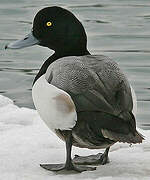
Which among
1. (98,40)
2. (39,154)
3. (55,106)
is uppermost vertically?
(55,106)

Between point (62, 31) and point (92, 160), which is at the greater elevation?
point (62, 31)

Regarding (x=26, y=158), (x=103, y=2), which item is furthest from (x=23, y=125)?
(x=103, y=2)

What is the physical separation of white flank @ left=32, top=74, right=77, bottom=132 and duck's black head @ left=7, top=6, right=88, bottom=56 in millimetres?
436

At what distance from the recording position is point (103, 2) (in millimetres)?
13031

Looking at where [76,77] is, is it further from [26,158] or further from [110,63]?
[26,158]

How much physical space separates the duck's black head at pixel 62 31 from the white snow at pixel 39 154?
2.24 ft

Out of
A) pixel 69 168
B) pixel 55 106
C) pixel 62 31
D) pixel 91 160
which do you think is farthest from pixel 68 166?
pixel 62 31

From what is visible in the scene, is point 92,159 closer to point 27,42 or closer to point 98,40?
point 27,42

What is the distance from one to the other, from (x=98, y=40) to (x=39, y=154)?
18.4ft

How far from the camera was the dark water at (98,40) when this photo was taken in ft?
29.6

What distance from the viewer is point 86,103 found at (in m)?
4.64

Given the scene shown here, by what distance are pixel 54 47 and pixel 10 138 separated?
30.8 inches

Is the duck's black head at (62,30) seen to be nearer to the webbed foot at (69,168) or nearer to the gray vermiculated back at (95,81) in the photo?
the gray vermiculated back at (95,81)

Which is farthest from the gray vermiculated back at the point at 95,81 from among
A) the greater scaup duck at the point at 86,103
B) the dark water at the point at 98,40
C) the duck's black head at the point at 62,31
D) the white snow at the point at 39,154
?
the dark water at the point at 98,40
